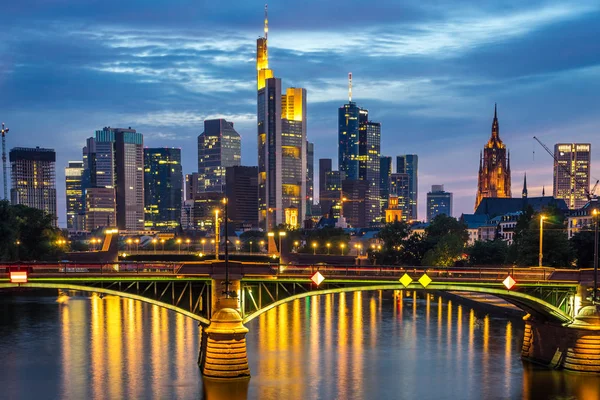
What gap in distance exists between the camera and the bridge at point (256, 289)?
65.2 metres

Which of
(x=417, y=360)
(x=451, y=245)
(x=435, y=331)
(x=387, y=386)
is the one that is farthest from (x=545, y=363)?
(x=451, y=245)

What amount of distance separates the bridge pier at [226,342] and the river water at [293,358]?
1.34 m

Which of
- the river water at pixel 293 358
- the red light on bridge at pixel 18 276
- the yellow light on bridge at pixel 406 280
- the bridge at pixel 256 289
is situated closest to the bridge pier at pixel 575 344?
the bridge at pixel 256 289

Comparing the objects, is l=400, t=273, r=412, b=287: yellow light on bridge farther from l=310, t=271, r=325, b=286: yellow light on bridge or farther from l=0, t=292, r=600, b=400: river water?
l=0, t=292, r=600, b=400: river water

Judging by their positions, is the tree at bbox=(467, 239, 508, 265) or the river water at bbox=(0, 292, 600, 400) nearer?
the river water at bbox=(0, 292, 600, 400)

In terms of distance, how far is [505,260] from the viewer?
143 m

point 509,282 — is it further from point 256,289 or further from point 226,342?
point 226,342

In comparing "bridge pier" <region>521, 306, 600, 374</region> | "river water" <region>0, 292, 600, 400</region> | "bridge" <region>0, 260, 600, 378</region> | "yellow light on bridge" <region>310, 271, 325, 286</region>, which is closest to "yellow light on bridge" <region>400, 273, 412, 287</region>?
"bridge" <region>0, 260, 600, 378</region>

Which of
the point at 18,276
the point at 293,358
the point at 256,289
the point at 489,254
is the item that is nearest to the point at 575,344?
the point at 293,358

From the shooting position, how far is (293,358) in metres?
77.6

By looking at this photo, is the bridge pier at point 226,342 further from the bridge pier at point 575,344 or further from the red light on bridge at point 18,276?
the bridge pier at point 575,344

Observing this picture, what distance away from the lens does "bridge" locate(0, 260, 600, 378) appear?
65250 millimetres

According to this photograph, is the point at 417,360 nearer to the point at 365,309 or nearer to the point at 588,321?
the point at 588,321

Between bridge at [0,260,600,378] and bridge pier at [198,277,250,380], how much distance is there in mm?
81
